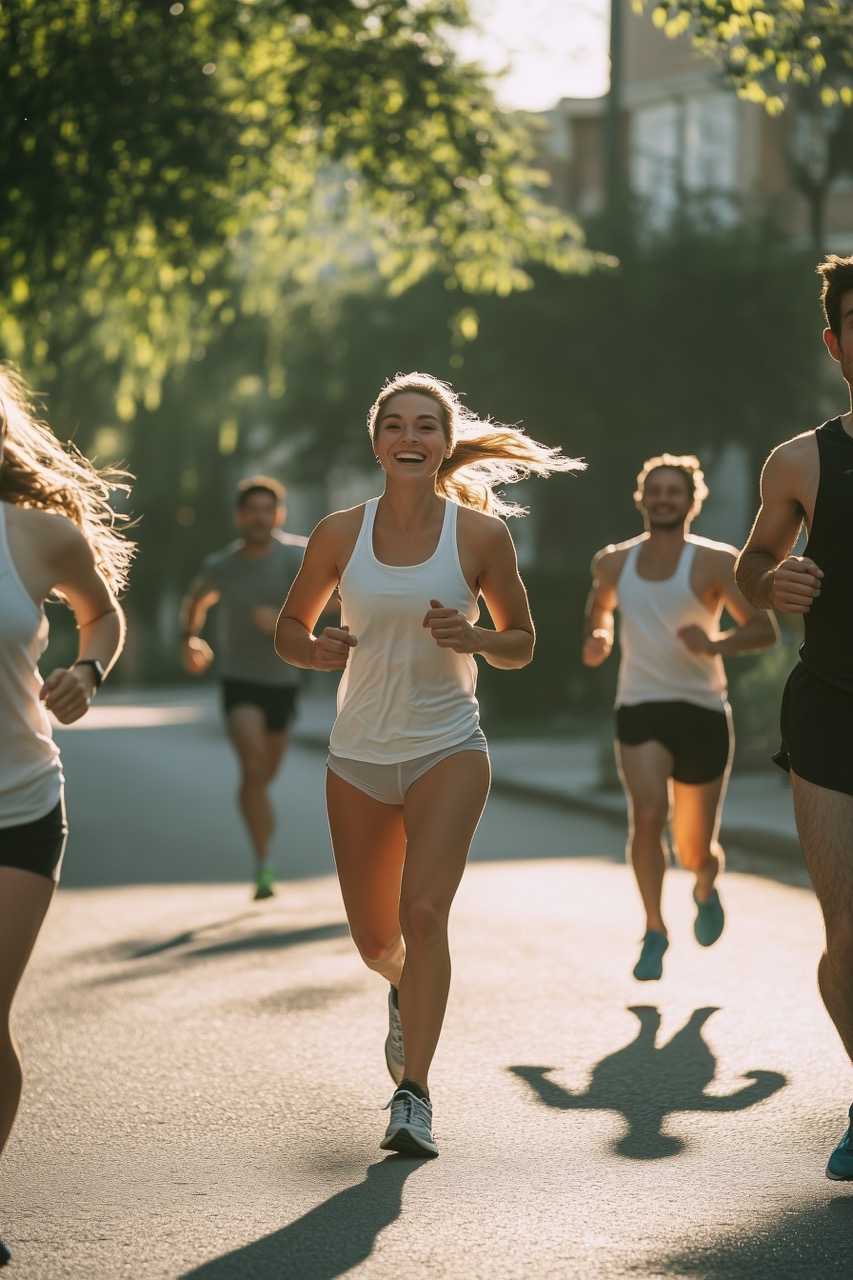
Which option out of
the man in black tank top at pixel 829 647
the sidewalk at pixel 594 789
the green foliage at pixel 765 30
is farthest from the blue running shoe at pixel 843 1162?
the sidewalk at pixel 594 789

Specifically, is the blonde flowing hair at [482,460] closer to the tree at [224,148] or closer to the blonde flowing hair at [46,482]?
the blonde flowing hair at [46,482]

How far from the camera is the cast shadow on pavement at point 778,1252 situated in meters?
4.59

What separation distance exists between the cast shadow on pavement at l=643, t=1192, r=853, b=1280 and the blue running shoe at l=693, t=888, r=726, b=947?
395 cm

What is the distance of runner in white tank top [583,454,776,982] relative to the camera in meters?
8.67

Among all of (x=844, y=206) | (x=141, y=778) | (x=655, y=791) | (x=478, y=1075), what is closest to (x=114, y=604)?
(x=478, y=1075)

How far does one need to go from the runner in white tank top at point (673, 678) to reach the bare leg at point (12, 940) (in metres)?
4.18

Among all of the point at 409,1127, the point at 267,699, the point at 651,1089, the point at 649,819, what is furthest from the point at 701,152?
the point at 409,1127

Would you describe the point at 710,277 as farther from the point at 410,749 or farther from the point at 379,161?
the point at 410,749

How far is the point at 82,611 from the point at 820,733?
179 centimetres

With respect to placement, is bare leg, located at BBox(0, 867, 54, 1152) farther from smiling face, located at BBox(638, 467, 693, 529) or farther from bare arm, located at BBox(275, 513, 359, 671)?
smiling face, located at BBox(638, 467, 693, 529)

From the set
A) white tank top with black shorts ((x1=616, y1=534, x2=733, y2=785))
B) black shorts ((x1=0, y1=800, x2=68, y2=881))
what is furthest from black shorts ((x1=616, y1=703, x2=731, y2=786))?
black shorts ((x1=0, y1=800, x2=68, y2=881))

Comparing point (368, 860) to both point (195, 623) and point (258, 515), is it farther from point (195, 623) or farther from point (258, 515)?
point (195, 623)

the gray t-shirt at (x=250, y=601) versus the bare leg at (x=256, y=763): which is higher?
the gray t-shirt at (x=250, y=601)

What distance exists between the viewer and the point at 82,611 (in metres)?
5.03
